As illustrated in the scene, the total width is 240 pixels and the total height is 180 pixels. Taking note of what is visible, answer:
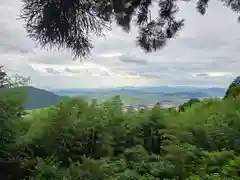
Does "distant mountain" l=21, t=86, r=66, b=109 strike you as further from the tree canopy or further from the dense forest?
the tree canopy

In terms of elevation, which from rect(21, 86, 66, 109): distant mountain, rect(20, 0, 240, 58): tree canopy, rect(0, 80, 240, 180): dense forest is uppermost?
rect(20, 0, 240, 58): tree canopy

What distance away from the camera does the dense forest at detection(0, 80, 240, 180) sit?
19.6 ft

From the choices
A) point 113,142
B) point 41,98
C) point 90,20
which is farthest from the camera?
point 41,98

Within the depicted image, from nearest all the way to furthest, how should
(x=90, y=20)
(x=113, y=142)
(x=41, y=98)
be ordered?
(x=90, y=20) → (x=113, y=142) → (x=41, y=98)

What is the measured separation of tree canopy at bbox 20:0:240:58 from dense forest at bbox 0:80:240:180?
1.53m

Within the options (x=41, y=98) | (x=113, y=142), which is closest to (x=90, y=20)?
(x=113, y=142)

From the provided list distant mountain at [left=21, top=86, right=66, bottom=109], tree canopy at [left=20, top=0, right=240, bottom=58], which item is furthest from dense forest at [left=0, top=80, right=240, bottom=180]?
tree canopy at [left=20, top=0, right=240, bottom=58]

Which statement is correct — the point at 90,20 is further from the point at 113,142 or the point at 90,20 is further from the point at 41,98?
the point at 41,98

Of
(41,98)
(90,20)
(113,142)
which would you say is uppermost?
(90,20)

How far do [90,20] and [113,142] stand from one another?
2.31 m

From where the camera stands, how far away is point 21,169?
6047 millimetres

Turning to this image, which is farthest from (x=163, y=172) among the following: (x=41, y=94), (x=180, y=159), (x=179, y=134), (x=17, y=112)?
(x=41, y=94)

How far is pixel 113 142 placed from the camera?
6676mm

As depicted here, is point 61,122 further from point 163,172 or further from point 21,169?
point 163,172
